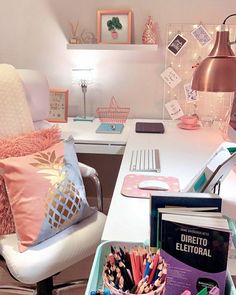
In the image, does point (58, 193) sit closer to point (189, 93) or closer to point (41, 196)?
point (41, 196)

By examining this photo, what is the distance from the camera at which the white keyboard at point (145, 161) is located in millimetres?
1728

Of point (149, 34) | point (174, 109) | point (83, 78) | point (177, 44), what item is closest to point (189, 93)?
point (174, 109)

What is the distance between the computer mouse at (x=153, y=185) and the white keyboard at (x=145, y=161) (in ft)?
0.68

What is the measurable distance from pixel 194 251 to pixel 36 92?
5.56ft

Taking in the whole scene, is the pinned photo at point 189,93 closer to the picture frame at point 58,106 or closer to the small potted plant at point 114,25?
the small potted plant at point 114,25

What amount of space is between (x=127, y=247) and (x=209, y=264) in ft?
0.89

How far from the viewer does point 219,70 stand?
1566mm

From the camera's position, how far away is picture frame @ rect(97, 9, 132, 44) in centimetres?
263

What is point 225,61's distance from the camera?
158 cm

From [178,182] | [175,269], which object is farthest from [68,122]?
[175,269]

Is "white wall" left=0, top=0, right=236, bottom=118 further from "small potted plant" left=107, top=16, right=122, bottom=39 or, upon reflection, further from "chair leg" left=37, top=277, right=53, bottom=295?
"chair leg" left=37, top=277, right=53, bottom=295

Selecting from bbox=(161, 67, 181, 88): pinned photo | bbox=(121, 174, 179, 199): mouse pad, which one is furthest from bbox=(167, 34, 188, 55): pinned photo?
bbox=(121, 174, 179, 199): mouse pad

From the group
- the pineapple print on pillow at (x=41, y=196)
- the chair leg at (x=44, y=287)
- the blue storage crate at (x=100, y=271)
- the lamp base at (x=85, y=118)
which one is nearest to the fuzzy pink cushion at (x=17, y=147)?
the pineapple print on pillow at (x=41, y=196)

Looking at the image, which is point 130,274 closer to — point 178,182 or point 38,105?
point 178,182
